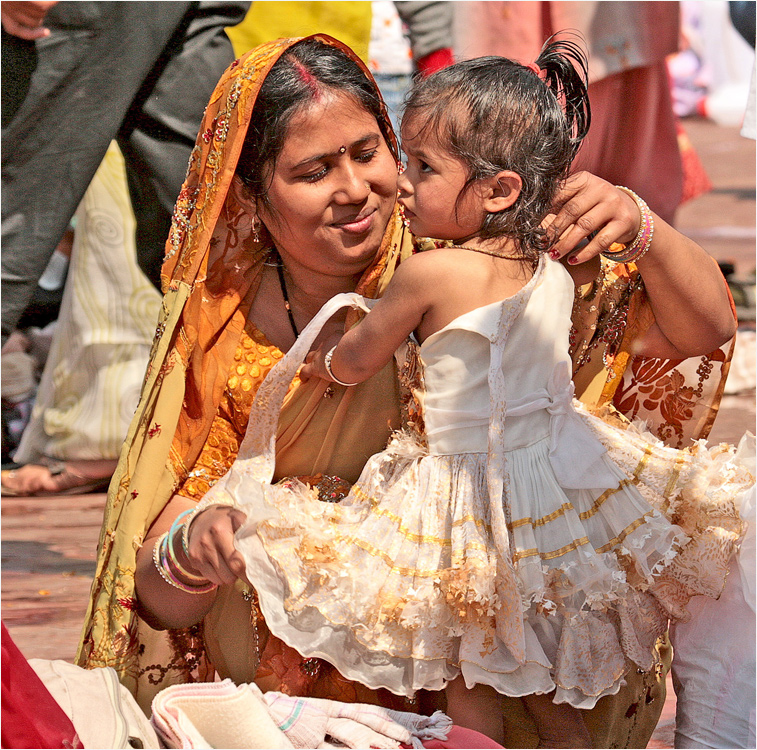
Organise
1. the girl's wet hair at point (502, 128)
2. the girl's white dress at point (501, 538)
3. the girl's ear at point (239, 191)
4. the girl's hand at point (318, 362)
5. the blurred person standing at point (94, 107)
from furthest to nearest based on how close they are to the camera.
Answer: the blurred person standing at point (94, 107) → the girl's ear at point (239, 191) → the girl's hand at point (318, 362) → the girl's wet hair at point (502, 128) → the girl's white dress at point (501, 538)

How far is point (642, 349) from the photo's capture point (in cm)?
245

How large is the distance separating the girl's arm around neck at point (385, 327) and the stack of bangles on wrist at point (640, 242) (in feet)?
1.58

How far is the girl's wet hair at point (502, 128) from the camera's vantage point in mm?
1997

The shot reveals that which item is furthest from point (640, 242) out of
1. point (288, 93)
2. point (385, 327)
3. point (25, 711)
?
point (25, 711)

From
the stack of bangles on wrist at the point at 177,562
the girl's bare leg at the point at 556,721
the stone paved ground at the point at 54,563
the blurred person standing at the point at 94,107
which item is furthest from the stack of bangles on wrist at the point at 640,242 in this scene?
the blurred person standing at the point at 94,107

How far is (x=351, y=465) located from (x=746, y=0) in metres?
9.02

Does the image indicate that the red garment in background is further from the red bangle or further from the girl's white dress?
the red bangle

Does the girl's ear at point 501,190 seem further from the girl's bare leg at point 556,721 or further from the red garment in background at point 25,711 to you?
the red garment in background at point 25,711

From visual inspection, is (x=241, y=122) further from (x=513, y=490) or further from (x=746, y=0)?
(x=746, y=0)

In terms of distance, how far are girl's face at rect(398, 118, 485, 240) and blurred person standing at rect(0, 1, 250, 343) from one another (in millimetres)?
2622

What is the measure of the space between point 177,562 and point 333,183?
90 cm

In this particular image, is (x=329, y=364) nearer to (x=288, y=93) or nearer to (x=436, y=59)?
(x=288, y=93)

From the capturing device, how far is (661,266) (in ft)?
7.36

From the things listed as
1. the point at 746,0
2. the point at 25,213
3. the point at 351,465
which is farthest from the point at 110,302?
the point at 746,0
